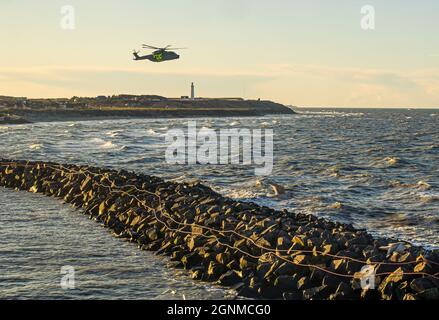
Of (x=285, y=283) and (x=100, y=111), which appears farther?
(x=100, y=111)

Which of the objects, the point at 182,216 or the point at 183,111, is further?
the point at 183,111

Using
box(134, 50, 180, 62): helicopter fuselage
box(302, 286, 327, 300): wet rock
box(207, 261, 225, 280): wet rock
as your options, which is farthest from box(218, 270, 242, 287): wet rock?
box(134, 50, 180, 62): helicopter fuselage

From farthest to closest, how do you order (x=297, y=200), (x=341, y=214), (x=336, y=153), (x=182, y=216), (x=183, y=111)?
(x=183, y=111) → (x=336, y=153) → (x=297, y=200) → (x=341, y=214) → (x=182, y=216)

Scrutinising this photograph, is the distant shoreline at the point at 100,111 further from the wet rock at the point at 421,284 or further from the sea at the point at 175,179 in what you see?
the wet rock at the point at 421,284

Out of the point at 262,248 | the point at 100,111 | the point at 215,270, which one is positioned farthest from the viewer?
the point at 100,111

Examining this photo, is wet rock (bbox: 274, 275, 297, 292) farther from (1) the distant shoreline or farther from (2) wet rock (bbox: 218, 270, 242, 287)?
(1) the distant shoreline

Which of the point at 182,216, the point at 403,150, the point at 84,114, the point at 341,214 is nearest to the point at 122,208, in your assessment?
the point at 182,216

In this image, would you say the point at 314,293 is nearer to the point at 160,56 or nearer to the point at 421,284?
the point at 421,284

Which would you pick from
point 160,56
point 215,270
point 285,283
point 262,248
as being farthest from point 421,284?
point 160,56
